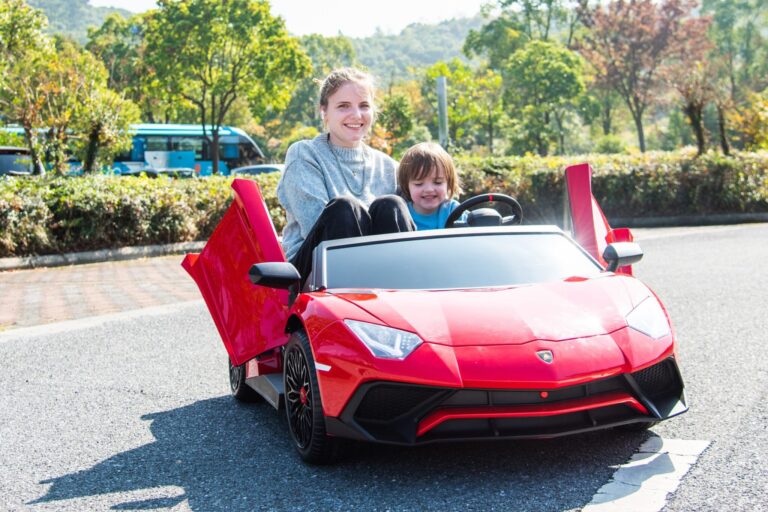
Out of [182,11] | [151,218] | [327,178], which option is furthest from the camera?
[182,11]

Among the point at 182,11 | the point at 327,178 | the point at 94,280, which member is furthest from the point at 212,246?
the point at 182,11

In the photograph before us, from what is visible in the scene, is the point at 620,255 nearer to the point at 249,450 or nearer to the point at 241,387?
the point at 249,450

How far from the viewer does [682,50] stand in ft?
167

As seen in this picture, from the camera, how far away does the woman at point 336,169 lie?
15.8ft

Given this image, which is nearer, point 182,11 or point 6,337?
point 6,337

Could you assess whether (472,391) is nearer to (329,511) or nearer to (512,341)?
(512,341)

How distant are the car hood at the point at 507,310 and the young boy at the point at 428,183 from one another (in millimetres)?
1199

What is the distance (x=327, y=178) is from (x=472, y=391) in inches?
78.0

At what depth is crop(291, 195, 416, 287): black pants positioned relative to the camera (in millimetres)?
4441

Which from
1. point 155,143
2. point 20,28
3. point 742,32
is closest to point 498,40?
point 742,32

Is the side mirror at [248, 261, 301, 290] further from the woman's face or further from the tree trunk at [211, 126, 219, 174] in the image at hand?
the tree trunk at [211, 126, 219, 174]

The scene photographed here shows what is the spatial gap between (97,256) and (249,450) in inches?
439

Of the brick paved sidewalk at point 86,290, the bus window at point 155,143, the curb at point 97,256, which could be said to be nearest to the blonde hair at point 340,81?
the brick paved sidewalk at point 86,290

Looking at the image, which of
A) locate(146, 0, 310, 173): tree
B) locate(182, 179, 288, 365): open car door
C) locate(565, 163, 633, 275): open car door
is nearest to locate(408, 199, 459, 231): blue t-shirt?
locate(565, 163, 633, 275): open car door
